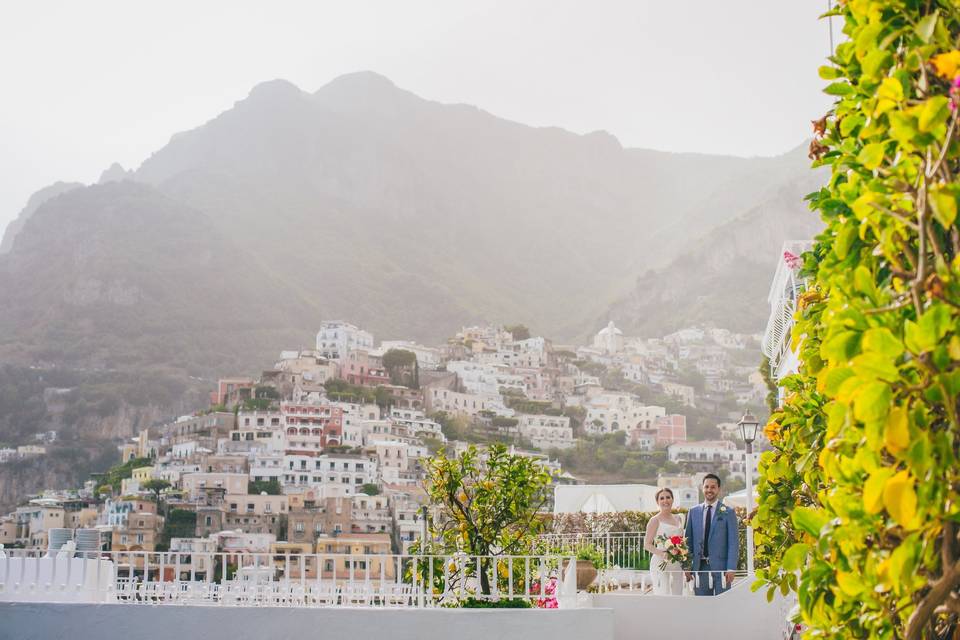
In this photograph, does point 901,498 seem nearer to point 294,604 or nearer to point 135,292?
point 294,604

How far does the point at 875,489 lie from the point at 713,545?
21.2ft

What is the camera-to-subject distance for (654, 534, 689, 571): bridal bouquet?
7.65 metres

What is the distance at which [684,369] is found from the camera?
88.1 metres

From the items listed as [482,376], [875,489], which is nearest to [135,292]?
[482,376]

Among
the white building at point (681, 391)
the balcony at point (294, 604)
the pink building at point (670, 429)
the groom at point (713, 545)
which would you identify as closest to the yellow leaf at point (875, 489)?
the balcony at point (294, 604)

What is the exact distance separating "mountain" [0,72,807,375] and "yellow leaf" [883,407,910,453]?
84.2 meters

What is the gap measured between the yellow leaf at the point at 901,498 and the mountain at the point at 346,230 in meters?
84.2

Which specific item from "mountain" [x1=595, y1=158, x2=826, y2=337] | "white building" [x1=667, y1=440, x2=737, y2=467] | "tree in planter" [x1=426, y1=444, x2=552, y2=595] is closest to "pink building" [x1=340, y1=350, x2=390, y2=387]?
"mountain" [x1=595, y1=158, x2=826, y2=337]

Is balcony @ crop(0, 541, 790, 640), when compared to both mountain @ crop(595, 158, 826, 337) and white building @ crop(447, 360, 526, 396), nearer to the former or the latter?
mountain @ crop(595, 158, 826, 337)

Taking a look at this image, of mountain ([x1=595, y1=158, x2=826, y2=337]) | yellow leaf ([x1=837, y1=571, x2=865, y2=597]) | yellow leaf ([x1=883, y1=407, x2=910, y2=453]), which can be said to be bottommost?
yellow leaf ([x1=837, y1=571, x2=865, y2=597])

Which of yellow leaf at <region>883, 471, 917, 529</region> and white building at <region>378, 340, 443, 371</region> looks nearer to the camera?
yellow leaf at <region>883, 471, 917, 529</region>

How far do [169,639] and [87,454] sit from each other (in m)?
78.4

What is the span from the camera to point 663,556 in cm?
771

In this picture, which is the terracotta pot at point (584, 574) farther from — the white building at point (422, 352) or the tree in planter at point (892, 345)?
the white building at point (422, 352)
